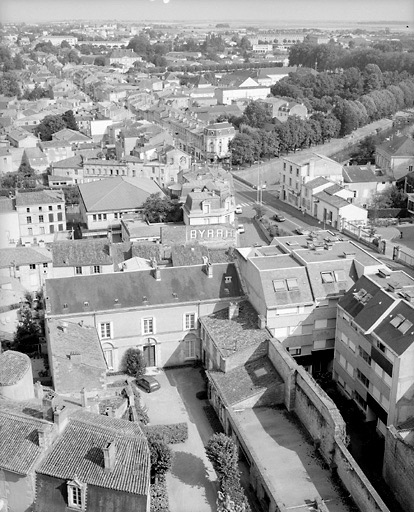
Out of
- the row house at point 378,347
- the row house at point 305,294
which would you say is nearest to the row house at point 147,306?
the row house at point 305,294

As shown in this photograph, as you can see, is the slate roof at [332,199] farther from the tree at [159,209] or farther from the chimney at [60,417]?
the chimney at [60,417]

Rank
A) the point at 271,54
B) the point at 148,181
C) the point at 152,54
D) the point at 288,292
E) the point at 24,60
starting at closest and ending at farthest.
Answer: the point at 288,292 → the point at 148,181 → the point at 24,60 → the point at 152,54 → the point at 271,54

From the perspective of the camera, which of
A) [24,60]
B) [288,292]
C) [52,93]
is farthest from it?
[24,60]

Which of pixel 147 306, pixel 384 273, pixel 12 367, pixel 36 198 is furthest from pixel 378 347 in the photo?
pixel 36 198

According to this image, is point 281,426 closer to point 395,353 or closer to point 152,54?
point 395,353

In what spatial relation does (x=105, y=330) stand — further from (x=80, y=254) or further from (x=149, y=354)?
(x=80, y=254)

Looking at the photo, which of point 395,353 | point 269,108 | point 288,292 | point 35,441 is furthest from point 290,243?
point 269,108
